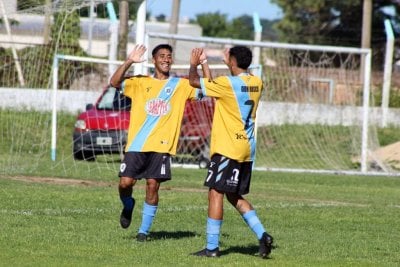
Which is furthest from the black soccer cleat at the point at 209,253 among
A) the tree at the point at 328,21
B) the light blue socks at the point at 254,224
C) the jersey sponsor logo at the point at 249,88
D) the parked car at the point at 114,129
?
the tree at the point at 328,21

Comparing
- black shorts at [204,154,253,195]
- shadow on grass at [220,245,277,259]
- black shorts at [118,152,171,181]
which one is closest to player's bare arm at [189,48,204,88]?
→ black shorts at [204,154,253,195]

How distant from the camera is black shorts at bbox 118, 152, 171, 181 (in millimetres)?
11039

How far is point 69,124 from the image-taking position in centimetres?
2941

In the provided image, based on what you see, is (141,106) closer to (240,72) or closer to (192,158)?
(240,72)

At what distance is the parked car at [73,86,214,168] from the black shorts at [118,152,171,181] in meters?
11.8

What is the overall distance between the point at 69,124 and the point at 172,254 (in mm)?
19686

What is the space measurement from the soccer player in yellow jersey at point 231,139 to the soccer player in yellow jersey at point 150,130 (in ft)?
3.51

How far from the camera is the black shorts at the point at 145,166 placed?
11039mm

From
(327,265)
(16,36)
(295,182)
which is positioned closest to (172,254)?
(327,265)

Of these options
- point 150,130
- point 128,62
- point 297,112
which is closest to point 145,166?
point 150,130

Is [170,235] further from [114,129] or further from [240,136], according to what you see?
[114,129]

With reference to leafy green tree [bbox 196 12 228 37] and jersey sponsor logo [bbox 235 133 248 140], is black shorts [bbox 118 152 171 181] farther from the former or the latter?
leafy green tree [bbox 196 12 228 37]

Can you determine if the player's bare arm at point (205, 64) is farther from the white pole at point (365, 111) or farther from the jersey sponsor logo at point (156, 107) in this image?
the white pole at point (365, 111)

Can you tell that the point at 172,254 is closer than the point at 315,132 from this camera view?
Yes
